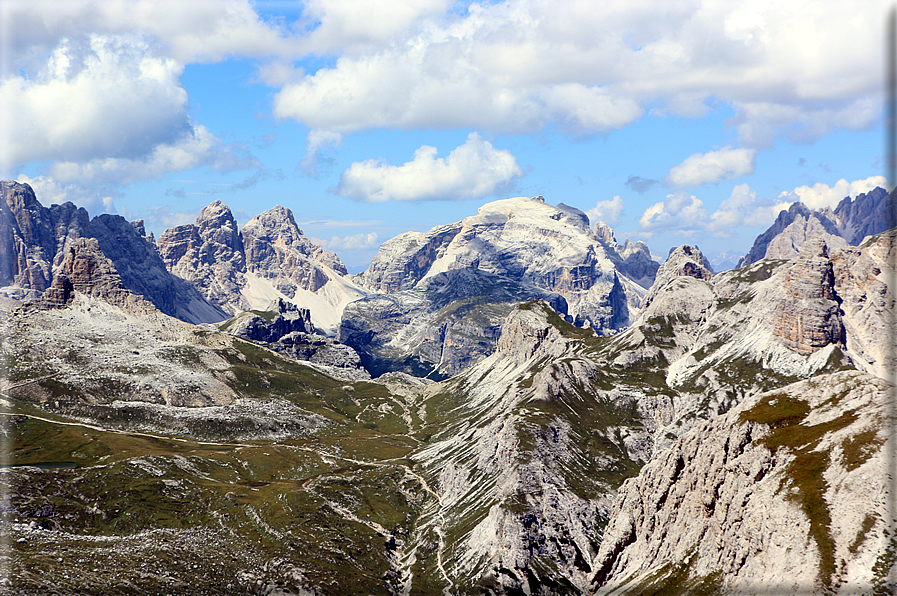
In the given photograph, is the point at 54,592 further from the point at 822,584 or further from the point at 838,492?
the point at 838,492

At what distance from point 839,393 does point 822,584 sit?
208 feet

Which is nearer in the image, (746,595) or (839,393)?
(746,595)

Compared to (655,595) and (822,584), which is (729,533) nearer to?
(655,595)

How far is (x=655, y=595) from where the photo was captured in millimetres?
151250

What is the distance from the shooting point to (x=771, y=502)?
5487 inches

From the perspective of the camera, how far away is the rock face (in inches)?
4690

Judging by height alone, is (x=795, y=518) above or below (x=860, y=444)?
below

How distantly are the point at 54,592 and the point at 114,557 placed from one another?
34.1 m

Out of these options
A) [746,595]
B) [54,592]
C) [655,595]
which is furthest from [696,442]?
[54,592]

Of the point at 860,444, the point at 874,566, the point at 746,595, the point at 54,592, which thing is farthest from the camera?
the point at 54,592

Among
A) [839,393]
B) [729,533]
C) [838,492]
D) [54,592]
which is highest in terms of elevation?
[839,393]

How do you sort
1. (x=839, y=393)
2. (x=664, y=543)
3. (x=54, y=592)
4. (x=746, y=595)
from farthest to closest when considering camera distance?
(x=664, y=543)
(x=839, y=393)
(x=54, y=592)
(x=746, y=595)

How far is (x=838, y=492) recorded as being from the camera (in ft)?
420

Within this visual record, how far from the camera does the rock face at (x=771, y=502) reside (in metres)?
119
